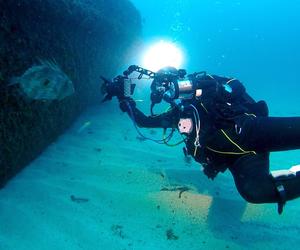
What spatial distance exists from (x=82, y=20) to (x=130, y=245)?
15.0 feet

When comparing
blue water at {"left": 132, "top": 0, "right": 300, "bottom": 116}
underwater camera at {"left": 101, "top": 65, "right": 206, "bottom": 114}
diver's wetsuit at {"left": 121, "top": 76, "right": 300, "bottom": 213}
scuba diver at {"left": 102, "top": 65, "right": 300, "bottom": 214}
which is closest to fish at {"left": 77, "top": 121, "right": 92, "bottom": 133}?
underwater camera at {"left": 101, "top": 65, "right": 206, "bottom": 114}

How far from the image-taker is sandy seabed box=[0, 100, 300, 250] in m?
3.42

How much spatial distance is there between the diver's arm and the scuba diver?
0.32m

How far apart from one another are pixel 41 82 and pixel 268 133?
9.32 ft

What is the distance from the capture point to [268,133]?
11.3 ft

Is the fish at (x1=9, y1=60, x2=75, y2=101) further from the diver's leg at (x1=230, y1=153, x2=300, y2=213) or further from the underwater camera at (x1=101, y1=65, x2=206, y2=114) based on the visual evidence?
the diver's leg at (x1=230, y1=153, x2=300, y2=213)

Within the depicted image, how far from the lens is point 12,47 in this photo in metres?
3.75

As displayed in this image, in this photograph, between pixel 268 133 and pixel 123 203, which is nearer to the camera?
pixel 268 133

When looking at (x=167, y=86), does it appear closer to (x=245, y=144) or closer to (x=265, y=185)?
(x=245, y=144)

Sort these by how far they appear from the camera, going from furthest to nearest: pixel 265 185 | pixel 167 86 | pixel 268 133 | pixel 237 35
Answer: pixel 237 35
pixel 167 86
pixel 268 133
pixel 265 185

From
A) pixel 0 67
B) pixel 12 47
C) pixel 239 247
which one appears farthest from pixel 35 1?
pixel 239 247

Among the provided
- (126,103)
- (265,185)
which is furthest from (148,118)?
(265,185)

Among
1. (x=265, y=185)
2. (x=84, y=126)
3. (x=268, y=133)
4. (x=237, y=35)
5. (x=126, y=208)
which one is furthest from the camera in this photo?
(x=237, y=35)

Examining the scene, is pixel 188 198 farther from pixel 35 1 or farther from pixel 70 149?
pixel 35 1
